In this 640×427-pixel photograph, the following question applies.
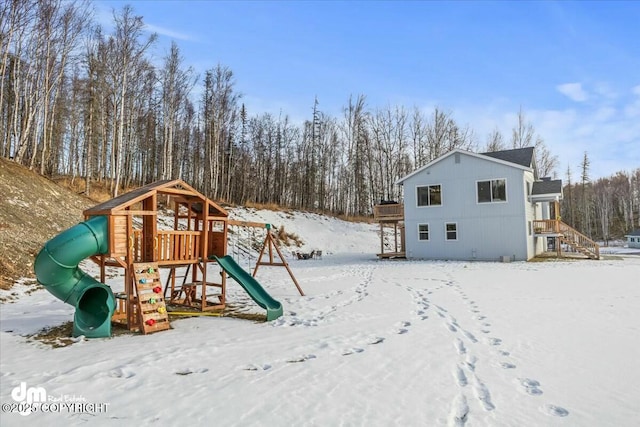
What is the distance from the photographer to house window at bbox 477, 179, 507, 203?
21.1 meters

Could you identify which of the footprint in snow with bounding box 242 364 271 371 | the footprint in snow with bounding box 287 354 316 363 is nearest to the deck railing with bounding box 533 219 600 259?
the footprint in snow with bounding box 287 354 316 363

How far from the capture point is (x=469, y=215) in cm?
2186

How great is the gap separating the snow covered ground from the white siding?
37.3 feet

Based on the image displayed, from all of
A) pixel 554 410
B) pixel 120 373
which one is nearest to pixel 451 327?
pixel 554 410

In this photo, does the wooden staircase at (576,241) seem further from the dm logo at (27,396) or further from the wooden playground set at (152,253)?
the dm logo at (27,396)

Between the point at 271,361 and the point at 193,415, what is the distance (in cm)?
171

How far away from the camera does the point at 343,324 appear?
7223 millimetres

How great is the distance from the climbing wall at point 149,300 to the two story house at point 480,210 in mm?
18318

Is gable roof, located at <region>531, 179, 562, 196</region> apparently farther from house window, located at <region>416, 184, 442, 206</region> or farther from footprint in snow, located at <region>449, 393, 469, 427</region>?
footprint in snow, located at <region>449, 393, 469, 427</region>

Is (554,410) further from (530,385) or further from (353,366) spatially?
(353,366)

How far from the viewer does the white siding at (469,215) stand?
67.7 ft

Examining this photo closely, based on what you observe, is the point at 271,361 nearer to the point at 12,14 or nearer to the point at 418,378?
the point at 418,378

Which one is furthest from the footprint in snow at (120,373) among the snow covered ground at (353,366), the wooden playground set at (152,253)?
the wooden playground set at (152,253)

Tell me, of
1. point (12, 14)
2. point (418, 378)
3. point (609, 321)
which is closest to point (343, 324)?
point (418, 378)
